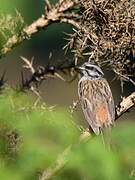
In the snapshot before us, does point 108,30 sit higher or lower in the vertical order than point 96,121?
higher

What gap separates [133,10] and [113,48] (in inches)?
10.0

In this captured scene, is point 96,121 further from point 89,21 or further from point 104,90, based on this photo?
point 89,21

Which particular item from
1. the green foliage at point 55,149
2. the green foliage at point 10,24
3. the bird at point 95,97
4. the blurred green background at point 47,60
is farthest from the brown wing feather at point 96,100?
the blurred green background at point 47,60

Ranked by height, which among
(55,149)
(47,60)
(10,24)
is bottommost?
(47,60)

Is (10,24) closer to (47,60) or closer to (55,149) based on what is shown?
(55,149)

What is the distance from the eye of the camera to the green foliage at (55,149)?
1.07m

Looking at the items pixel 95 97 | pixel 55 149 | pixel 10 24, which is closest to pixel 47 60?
→ pixel 95 97

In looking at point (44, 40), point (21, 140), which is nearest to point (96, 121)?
point (21, 140)

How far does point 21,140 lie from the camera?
1206 mm

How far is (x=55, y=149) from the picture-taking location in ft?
3.76

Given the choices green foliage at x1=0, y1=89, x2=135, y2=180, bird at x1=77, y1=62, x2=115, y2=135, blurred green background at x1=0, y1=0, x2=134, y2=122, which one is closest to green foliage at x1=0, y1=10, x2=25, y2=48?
green foliage at x1=0, y1=89, x2=135, y2=180

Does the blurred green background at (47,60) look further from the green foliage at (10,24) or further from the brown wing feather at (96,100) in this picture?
the green foliage at (10,24)

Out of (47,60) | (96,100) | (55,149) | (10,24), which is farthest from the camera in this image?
(47,60)

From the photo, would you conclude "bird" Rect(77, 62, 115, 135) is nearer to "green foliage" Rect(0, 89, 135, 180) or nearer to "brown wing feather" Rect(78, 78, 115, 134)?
"brown wing feather" Rect(78, 78, 115, 134)
